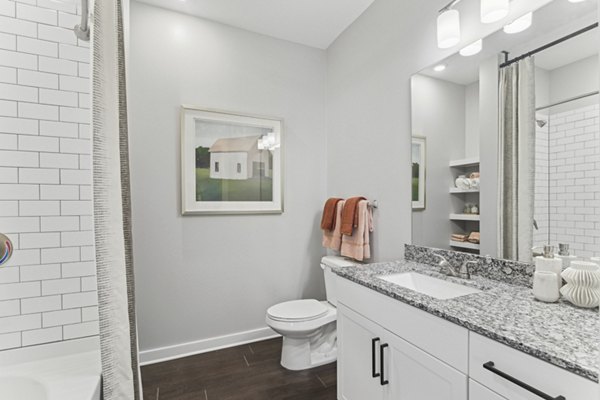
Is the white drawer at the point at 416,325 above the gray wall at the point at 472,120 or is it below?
below

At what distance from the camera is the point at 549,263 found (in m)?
1.11

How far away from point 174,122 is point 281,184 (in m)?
0.99

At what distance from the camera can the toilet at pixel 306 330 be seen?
198 centimetres

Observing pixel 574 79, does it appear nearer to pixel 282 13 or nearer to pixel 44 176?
pixel 282 13

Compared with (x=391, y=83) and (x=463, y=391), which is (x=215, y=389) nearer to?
(x=463, y=391)

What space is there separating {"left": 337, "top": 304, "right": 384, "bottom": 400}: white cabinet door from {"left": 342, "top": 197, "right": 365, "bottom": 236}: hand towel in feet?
2.32

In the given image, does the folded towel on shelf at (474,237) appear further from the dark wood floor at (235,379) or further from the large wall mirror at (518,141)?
the dark wood floor at (235,379)

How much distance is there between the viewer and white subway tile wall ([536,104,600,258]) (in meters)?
1.07

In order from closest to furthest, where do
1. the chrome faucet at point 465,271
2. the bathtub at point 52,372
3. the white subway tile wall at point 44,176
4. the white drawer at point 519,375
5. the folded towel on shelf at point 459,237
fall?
the white drawer at point 519,375 → the bathtub at point 52,372 → the white subway tile wall at point 44,176 → the chrome faucet at point 465,271 → the folded towel on shelf at point 459,237

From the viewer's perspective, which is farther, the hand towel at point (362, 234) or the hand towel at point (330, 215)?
the hand towel at point (330, 215)

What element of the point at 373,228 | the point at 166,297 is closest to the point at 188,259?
the point at 166,297

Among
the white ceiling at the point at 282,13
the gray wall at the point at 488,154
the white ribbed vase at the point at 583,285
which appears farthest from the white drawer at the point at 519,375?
the white ceiling at the point at 282,13

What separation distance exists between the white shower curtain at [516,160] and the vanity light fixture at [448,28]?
311 millimetres

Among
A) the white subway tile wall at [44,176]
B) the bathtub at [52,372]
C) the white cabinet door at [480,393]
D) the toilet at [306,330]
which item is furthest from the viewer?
the toilet at [306,330]
